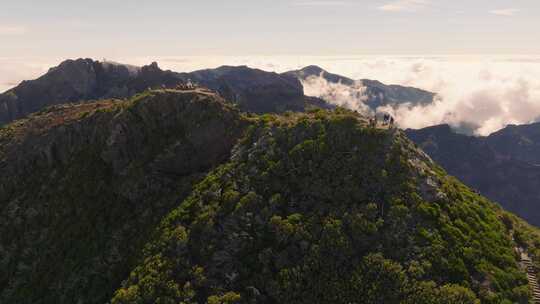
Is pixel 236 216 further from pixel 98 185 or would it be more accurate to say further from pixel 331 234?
pixel 98 185

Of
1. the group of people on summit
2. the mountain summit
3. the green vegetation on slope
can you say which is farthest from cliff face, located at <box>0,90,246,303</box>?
the group of people on summit

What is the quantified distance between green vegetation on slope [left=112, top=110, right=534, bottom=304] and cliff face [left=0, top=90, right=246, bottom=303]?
1146cm

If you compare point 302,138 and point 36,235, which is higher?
point 302,138

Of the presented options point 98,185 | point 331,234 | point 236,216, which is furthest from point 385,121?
point 98,185

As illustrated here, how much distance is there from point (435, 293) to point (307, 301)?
814 inches

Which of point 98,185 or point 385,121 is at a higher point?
point 385,121

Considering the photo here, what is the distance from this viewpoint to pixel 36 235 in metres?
96.8

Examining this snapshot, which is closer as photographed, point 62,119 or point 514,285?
point 514,285

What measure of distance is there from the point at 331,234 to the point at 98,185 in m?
62.9

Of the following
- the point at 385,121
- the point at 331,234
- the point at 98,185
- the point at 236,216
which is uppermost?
the point at 385,121

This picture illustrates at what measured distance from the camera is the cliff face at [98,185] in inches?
3440

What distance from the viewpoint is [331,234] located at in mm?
72562

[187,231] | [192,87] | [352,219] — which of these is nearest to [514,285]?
[352,219]

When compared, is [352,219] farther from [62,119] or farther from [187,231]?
[62,119]
